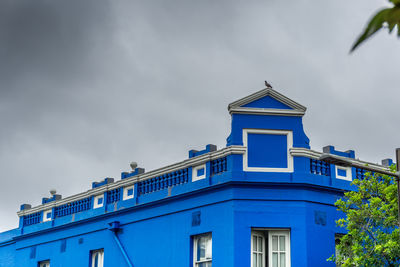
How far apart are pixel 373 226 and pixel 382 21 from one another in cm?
1143

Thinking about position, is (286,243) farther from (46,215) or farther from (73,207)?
(46,215)

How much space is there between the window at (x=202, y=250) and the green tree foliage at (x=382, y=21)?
488 inches

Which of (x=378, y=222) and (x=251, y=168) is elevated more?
(x=251, y=168)

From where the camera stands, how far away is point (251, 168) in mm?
17547

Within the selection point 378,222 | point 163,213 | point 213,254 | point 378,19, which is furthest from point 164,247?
point 378,19

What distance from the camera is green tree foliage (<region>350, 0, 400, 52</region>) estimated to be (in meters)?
5.97

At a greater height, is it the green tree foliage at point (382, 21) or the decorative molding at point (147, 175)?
the decorative molding at point (147, 175)

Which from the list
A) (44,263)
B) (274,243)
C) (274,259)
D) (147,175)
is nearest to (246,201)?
(274,243)

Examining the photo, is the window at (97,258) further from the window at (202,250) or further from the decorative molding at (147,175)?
the window at (202,250)

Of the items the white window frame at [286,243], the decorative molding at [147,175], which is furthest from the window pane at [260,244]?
the decorative molding at [147,175]

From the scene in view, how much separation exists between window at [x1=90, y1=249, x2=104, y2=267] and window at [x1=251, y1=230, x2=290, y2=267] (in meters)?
6.61

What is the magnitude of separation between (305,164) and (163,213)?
15.5 ft

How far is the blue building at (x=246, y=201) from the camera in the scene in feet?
56.4

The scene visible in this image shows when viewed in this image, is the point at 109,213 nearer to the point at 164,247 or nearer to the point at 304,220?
the point at 164,247
